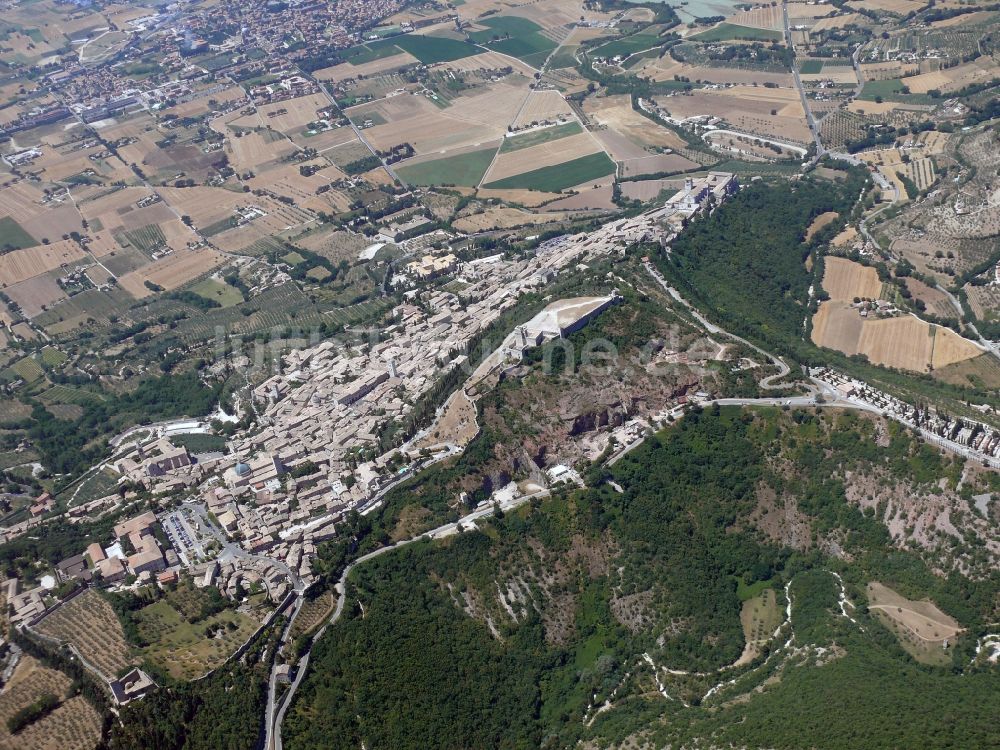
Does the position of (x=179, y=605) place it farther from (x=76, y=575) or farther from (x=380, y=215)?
(x=380, y=215)

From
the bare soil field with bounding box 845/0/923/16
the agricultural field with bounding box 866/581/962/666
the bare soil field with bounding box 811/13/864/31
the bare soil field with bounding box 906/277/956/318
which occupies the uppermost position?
the bare soil field with bounding box 845/0/923/16

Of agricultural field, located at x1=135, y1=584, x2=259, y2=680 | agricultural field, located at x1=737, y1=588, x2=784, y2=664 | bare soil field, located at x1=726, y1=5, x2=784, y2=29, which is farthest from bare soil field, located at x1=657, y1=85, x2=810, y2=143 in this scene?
agricultural field, located at x1=135, y1=584, x2=259, y2=680

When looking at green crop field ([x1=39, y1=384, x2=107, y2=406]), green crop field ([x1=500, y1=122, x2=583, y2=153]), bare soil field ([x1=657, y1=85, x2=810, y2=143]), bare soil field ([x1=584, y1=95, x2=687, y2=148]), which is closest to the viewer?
green crop field ([x1=39, y1=384, x2=107, y2=406])

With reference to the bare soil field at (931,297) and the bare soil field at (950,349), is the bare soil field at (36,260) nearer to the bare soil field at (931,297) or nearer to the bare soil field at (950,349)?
the bare soil field at (931,297)

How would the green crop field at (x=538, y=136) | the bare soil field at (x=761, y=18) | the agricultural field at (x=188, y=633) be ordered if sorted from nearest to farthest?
1. the agricultural field at (x=188, y=633)
2. the green crop field at (x=538, y=136)
3. the bare soil field at (x=761, y=18)

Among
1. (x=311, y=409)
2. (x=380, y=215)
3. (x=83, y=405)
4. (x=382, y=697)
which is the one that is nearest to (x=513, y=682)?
(x=382, y=697)

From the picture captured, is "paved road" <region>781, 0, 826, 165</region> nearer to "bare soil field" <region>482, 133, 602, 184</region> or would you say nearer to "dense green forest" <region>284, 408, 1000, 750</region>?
"bare soil field" <region>482, 133, 602, 184</region>

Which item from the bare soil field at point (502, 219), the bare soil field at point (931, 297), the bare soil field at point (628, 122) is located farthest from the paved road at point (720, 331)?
the bare soil field at point (628, 122)

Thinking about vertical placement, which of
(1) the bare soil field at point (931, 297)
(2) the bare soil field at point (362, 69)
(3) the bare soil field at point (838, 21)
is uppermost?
(3) the bare soil field at point (838, 21)

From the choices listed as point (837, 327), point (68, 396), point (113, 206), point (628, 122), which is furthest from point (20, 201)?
point (837, 327)
